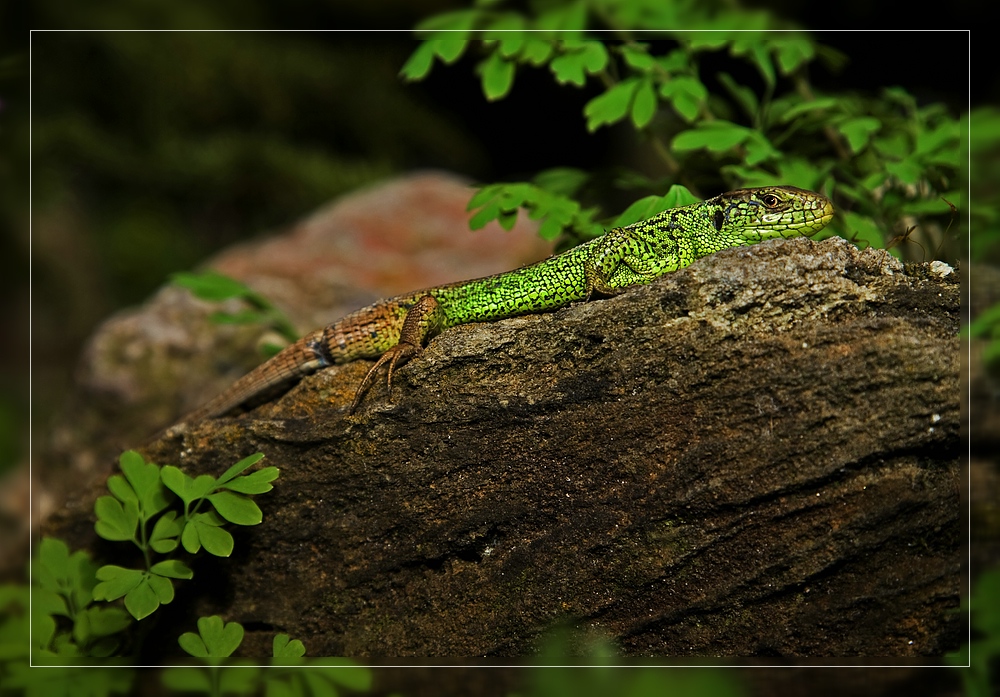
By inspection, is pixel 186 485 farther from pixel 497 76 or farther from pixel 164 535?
pixel 497 76

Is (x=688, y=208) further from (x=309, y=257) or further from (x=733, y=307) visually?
(x=309, y=257)

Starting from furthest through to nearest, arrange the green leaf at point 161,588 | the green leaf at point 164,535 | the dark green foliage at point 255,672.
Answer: the green leaf at point 164,535 → the green leaf at point 161,588 → the dark green foliage at point 255,672

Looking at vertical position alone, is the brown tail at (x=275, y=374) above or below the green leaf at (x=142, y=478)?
above

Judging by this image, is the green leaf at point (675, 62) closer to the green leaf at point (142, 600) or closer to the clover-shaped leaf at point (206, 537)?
the clover-shaped leaf at point (206, 537)

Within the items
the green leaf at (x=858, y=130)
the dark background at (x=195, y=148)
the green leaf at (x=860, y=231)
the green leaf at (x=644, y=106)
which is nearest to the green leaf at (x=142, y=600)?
the green leaf at (x=644, y=106)
